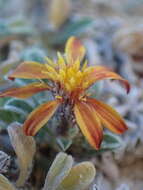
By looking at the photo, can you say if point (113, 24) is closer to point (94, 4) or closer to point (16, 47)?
point (94, 4)

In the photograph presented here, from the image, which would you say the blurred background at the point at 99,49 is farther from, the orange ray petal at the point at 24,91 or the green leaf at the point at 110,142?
the orange ray petal at the point at 24,91

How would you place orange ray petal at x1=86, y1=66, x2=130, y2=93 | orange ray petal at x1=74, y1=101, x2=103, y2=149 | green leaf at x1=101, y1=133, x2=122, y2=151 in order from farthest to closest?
green leaf at x1=101, y1=133, x2=122, y2=151 → orange ray petal at x1=86, y1=66, x2=130, y2=93 → orange ray petal at x1=74, y1=101, x2=103, y2=149

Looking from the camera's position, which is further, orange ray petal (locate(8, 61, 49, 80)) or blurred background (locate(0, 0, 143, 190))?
blurred background (locate(0, 0, 143, 190))

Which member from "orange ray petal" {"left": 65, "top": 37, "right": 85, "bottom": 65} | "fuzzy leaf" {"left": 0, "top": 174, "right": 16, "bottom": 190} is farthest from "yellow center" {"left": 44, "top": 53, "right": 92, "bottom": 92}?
"fuzzy leaf" {"left": 0, "top": 174, "right": 16, "bottom": 190}

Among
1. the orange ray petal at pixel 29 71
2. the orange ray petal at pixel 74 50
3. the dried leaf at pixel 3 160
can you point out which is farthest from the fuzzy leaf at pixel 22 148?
the orange ray petal at pixel 74 50

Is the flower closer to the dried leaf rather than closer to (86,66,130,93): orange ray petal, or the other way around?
(86,66,130,93): orange ray petal

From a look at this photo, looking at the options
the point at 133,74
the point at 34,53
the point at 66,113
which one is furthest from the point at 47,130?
the point at 133,74

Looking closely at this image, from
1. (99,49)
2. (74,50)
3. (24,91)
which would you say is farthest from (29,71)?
(99,49)
